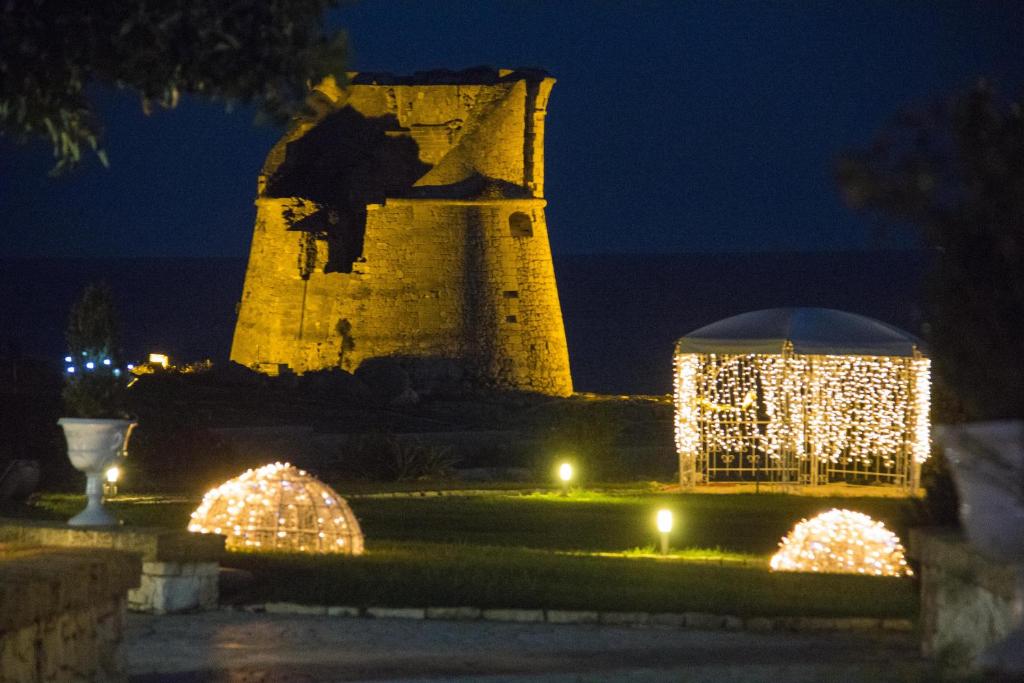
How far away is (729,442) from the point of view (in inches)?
966

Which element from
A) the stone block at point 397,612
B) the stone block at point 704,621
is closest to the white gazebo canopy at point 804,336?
the stone block at point 704,621

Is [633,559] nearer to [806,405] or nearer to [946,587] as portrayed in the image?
[946,587]

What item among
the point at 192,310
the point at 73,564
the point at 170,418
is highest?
the point at 192,310

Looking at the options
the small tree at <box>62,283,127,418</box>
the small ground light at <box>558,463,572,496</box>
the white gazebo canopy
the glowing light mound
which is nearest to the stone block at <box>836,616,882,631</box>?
the glowing light mound

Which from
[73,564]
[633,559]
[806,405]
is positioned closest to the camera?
[73,564]

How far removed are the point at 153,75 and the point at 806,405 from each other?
1798cm

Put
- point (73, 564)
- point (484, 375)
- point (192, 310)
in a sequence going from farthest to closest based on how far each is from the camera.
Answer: point (192, 310), point (484, 375), point (73, 564)

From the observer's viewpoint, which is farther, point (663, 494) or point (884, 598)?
point (663, 494)

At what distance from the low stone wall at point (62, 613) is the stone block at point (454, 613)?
2.47 m

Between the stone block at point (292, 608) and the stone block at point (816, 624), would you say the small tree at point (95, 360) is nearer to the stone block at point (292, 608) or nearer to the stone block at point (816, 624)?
the stone block at point (292, 608)

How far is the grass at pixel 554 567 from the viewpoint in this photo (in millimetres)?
10492

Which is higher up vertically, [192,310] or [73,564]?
[192,310]

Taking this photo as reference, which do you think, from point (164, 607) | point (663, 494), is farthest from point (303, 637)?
point (663, 494)

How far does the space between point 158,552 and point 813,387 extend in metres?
14.6
